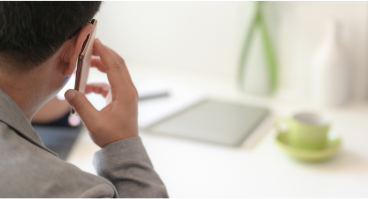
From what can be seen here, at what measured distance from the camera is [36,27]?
52 cm

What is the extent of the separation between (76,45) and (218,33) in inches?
39.2

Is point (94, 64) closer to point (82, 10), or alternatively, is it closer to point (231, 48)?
point (82, 10)

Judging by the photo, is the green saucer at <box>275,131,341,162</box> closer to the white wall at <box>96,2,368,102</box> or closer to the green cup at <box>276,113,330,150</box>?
the green cup at <box>276,113,330,150</box>

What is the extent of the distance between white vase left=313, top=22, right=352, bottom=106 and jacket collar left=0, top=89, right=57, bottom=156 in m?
0.94

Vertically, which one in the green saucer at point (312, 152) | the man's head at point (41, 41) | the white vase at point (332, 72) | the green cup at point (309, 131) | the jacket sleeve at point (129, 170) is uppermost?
the white vase at point (332, 72)

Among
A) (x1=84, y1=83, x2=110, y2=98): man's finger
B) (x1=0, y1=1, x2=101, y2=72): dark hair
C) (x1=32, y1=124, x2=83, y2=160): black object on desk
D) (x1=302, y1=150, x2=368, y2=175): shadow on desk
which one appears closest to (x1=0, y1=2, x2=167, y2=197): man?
(x1=0, y1=1, x2=101, y2=72): dark hair

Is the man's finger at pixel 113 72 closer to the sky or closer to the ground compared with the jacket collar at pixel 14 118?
closer to the sky

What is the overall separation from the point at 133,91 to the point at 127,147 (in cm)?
11

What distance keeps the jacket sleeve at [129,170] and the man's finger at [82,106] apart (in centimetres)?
5

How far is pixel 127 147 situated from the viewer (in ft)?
2.21

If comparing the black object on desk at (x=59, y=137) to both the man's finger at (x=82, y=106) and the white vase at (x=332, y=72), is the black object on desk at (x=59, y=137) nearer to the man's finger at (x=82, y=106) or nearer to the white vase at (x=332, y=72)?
the man's finger at (x=82, y=106)

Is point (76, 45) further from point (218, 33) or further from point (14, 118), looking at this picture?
point (218, 33)

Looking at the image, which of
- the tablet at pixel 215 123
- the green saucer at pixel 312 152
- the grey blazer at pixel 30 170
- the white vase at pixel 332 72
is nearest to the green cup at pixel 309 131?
the green saucer at pixel 312 152

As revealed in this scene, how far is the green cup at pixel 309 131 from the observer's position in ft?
3.04
